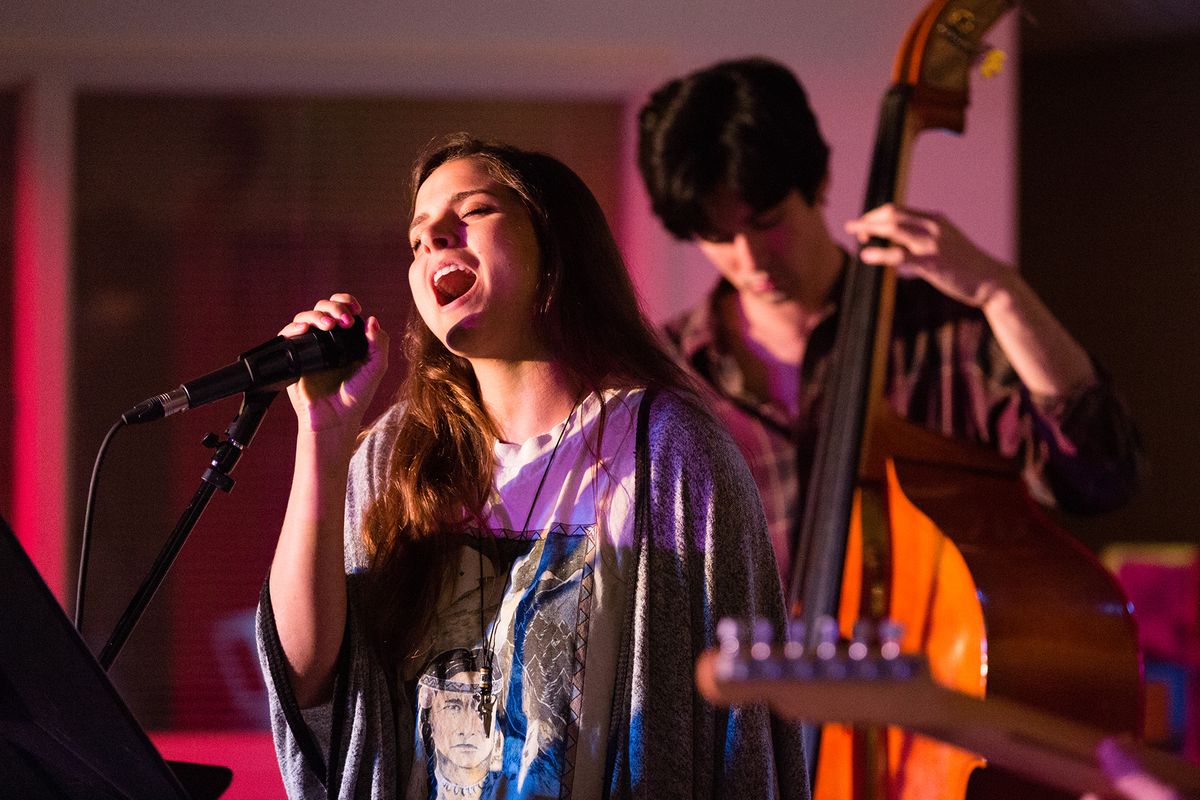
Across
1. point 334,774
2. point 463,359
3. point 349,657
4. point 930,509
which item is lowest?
point 334,774

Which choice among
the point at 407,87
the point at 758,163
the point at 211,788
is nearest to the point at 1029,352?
the point at 758,163

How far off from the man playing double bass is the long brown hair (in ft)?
1.51

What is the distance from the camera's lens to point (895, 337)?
229 cm

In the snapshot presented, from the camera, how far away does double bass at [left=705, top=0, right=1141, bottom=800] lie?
5.27 ft

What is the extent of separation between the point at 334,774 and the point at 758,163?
50.7 inches

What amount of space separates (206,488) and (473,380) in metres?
0.44

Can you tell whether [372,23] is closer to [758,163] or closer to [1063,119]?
[758,163]

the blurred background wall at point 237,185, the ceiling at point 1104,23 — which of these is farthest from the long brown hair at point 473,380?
the ceiling at point 1104,23

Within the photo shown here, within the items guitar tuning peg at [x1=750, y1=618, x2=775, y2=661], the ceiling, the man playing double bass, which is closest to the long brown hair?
the man playing double bass

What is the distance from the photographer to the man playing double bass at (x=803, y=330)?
196 centimetres

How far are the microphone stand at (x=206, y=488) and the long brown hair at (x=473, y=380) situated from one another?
253 mm

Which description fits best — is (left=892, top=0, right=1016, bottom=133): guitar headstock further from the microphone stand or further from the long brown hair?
the microphone stand

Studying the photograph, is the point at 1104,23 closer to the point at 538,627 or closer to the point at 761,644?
the point at 538,627

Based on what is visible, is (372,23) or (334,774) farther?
(372,23)
